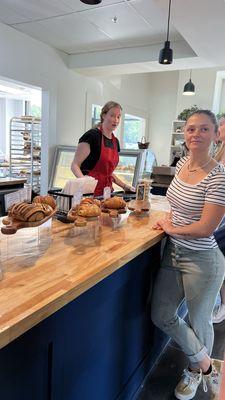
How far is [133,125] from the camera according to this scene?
8875 millimetres

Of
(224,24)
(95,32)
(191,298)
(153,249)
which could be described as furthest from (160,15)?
(191,298)

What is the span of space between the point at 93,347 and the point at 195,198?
77 centimetres

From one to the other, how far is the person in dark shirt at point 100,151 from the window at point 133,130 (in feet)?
20.2

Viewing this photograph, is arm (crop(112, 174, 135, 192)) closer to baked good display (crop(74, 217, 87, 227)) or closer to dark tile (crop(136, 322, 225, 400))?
baked good display (crop(74, 217, 87, 227))

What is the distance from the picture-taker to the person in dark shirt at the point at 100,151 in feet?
7.44

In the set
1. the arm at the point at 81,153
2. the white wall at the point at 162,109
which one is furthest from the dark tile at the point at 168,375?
the white wall at the point at 162,109

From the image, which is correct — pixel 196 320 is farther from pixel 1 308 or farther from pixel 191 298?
pixel 1 308

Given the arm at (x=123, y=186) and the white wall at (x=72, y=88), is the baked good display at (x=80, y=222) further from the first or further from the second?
the white wall at (x=72, y=88)

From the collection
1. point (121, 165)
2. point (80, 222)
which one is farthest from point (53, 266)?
point (121, 165)

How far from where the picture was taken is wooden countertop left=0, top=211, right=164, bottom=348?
786 mm

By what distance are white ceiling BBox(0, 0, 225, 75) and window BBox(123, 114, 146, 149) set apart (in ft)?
11.5

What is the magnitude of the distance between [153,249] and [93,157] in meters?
0.92

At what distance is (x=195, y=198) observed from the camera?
1.45m

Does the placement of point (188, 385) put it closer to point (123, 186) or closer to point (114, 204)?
point (114, 204)
